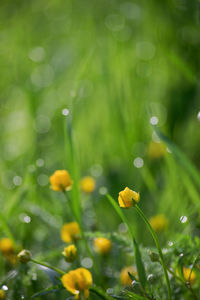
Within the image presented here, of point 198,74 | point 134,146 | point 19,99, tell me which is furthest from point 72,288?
point 19,99

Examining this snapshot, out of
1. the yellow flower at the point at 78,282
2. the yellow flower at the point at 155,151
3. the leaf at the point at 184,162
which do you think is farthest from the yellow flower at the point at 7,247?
the yellow flower at the point at 155,151

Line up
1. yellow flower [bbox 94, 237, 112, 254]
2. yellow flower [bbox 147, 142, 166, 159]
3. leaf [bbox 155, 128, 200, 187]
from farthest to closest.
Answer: yellow flower [bbox 147, 142, 166, 159], yellow flower [bbox 94, 237, 112, 254], leaf [bbox 155, 128, 200, 187]

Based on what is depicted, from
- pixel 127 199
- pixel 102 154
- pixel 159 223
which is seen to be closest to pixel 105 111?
pixel 102 154

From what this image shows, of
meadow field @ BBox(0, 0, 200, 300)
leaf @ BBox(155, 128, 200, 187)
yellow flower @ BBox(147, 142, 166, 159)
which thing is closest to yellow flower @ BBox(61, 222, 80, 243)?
meadow field @ BBox(0, 0, 200, 300)

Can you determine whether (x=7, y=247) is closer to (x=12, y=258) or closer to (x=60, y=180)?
(x=12, y=258)

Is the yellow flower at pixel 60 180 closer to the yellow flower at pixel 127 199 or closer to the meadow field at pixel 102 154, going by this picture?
the meadow field at pixel 102 154

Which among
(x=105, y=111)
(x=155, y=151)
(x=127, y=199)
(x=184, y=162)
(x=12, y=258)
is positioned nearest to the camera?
(x=127, y=199)

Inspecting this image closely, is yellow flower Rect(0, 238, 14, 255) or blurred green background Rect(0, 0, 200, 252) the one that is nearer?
yellow flower Rect(0, 238, 14, 255)

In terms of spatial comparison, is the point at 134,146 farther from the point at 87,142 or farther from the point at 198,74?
the point at 198,74

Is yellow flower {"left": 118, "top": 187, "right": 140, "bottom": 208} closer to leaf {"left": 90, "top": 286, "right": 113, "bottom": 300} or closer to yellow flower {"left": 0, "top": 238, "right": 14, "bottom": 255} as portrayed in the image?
leaf {"left": 90, "top": 286, "right": 113, "bottom": 300}
